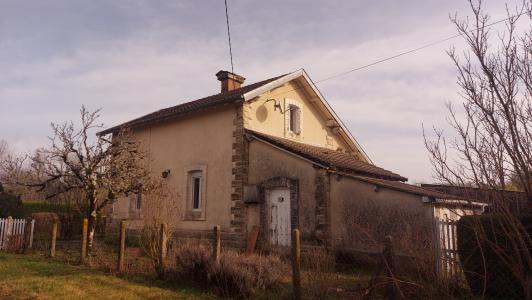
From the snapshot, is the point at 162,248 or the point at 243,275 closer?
the point at 243,275

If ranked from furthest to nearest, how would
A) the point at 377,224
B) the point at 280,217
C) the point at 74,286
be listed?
the point at 280,217 < the point at 377,224 < the point at 74,286

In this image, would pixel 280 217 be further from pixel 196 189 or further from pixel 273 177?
pixel 196 189

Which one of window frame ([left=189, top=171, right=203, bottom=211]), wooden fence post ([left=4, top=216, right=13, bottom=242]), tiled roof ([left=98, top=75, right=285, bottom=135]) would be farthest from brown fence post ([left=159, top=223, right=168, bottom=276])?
wooden fence post ([left=4, top=216, right=13, bottom=242])

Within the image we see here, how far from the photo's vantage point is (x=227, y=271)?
729 cm

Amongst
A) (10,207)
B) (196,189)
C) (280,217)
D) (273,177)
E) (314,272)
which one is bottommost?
(314,272)

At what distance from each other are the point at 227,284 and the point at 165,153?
951cm

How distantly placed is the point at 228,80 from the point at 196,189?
5.60 metres

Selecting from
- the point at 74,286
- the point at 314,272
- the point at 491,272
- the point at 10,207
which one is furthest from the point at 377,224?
the point at 10,207

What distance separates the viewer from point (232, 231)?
13.3m

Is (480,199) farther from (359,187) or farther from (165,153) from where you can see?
(165,153)

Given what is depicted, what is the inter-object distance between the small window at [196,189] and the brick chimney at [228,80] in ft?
15.5

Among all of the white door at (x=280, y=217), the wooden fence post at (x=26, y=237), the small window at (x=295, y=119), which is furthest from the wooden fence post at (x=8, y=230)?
the small window at (x=295, y=119)

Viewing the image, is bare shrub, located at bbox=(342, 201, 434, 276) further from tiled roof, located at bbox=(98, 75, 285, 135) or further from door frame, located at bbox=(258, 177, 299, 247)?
tiled roof, located at bbox=(98, 75, 285, 135)

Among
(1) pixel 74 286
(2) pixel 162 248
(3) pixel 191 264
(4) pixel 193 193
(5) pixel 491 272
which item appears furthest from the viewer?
(4) pixel 193 193
